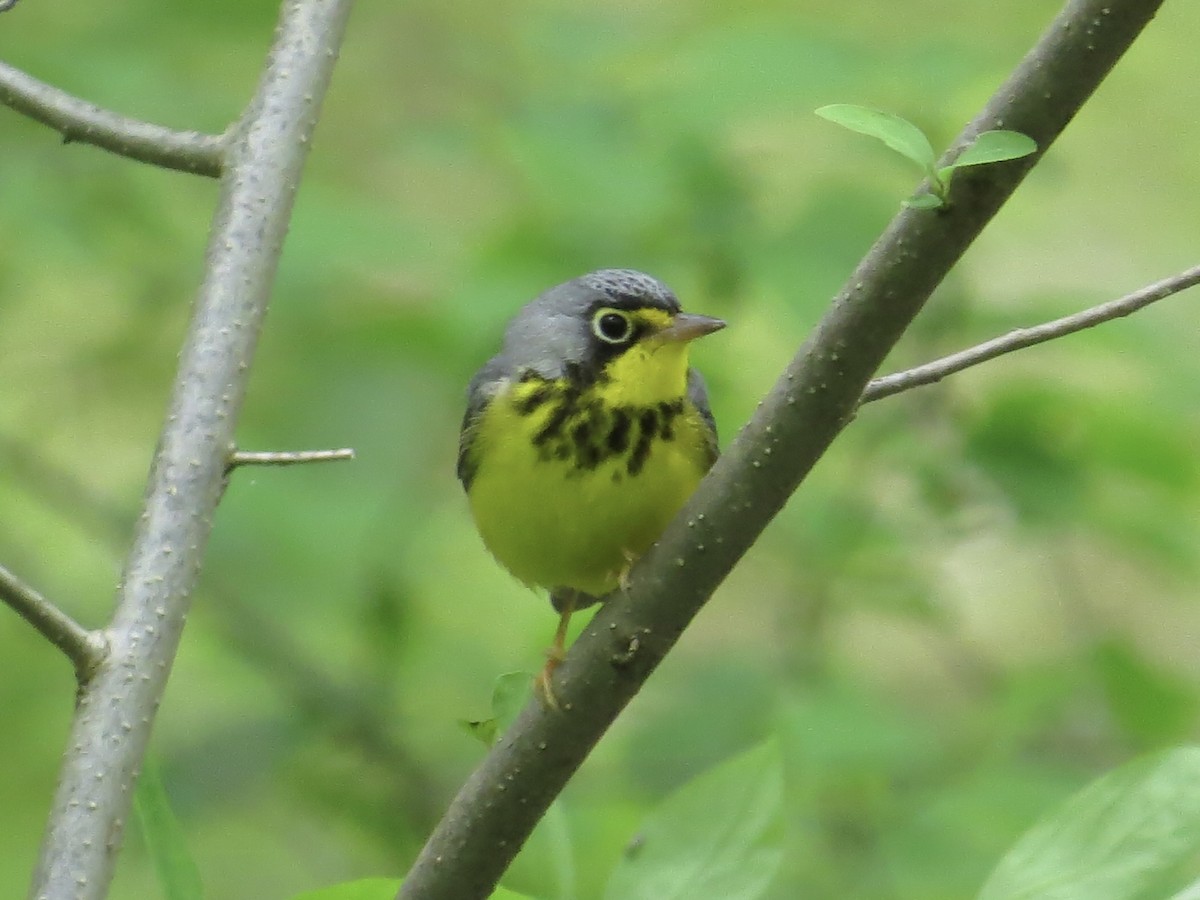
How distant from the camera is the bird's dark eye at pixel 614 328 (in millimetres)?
3295

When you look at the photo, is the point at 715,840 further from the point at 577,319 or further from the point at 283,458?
the point at 577,319

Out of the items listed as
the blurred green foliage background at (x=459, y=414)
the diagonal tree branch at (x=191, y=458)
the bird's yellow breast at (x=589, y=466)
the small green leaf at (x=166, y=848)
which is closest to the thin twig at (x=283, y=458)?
the diagonal tree branch at (x=191, y=458)

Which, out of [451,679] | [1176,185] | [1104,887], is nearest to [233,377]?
[1104,887]

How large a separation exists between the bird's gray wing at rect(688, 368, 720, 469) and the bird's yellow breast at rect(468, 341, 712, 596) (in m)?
0.02

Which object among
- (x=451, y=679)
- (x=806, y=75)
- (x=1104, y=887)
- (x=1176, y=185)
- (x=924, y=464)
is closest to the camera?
(x=1104, y=887)

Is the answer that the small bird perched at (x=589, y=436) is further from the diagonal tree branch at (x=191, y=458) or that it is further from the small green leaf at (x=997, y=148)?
the small green leaf at (x=997, y=148)

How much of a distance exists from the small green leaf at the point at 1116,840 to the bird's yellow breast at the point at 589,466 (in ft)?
4.79

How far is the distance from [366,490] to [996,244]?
2.23 m

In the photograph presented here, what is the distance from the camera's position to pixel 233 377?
2.35 metres

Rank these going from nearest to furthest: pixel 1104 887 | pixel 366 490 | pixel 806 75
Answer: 1. pixel 1104 887
2. pixel 806 75
3. pixel 366 490

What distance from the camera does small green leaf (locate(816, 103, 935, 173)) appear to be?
5.18 ft

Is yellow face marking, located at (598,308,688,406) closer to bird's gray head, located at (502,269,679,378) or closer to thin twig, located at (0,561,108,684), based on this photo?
bird's gray head, located at (502,269,679,378)

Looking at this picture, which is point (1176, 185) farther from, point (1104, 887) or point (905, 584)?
point (1104, 887)

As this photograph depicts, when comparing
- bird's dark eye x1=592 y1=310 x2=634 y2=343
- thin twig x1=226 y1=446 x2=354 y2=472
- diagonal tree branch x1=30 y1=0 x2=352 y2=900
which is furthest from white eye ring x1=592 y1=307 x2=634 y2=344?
thin twig x1=226 y1=446 x2=354 y2=472
